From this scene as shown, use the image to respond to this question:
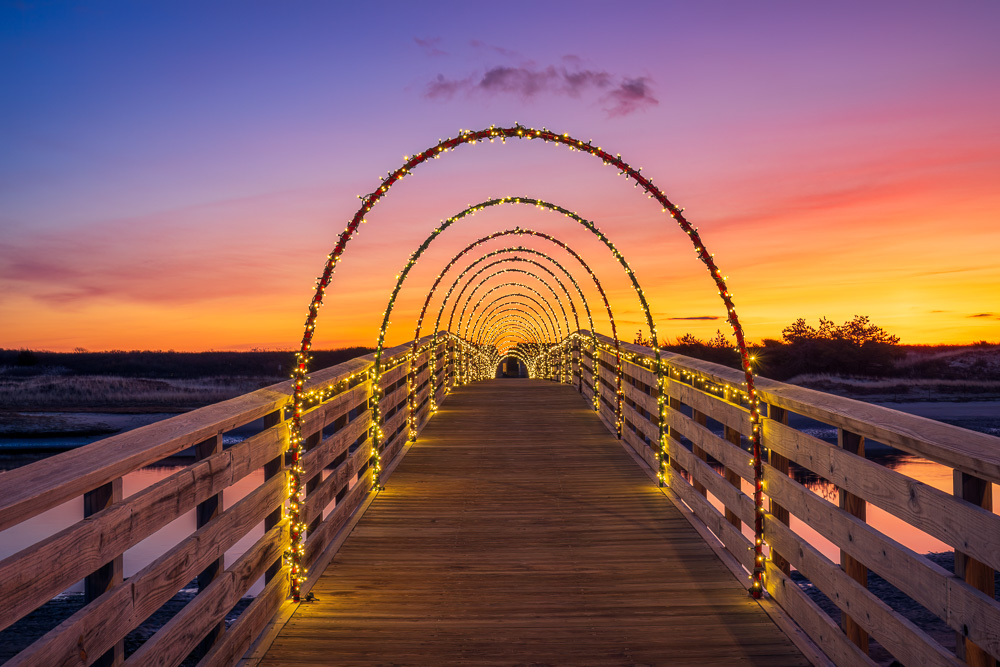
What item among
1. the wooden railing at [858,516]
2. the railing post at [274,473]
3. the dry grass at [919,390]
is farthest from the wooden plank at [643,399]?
the dry grass at [919,390]

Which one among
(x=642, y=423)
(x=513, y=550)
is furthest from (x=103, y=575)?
(x=642, y=423)

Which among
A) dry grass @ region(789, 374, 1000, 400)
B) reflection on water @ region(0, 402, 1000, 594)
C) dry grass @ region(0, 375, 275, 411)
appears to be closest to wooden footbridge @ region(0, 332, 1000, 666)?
reflection on water @ region(0, 402, 1000, 594)

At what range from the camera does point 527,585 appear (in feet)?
12.6

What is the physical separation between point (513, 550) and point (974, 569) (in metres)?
2.92

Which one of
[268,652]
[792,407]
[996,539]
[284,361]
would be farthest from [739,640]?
[284,361]

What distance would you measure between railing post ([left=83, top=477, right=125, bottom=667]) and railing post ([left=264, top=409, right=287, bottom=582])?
1441 millimetres

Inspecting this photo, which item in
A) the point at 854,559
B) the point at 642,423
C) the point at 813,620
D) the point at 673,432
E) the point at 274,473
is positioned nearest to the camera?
the point at 854,559

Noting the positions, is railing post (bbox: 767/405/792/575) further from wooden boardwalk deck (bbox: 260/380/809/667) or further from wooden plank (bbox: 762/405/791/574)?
wooden boardwalk deck (bbox: 260/380/809/667)

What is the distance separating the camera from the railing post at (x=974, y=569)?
73.8 inches

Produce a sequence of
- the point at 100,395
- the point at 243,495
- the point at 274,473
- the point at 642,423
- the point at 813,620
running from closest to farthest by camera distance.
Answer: the point at 813,620 < the point at 274,473 < the point at 642,423 < the point at 243,495 < the point at 100,395

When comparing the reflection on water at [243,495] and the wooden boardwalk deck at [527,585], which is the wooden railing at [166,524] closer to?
the wooden boardwalk deck at [527,585]

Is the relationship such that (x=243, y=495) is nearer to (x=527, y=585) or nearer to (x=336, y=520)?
(x=336, y=520)

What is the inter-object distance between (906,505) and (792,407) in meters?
0.97

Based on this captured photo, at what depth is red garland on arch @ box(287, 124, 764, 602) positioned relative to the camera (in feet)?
11.7
